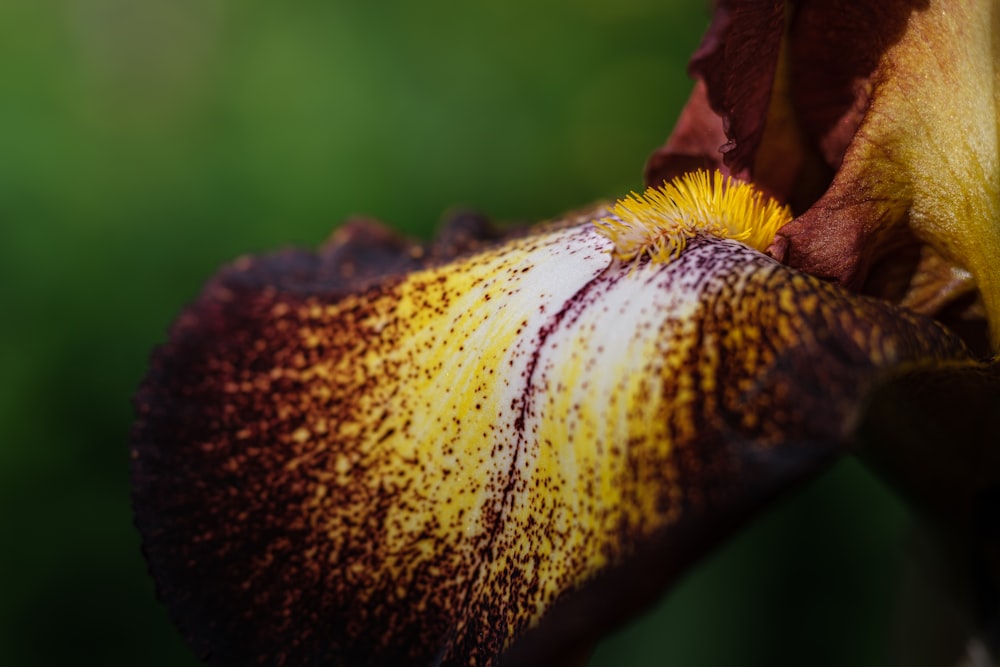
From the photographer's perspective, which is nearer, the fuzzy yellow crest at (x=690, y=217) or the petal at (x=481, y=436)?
the petal at (x=481, y=436)

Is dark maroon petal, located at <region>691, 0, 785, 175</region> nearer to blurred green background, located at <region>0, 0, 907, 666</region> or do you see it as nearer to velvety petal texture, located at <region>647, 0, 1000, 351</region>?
velvety petal texture, located at <region>647, 0, 1000, 351</region>

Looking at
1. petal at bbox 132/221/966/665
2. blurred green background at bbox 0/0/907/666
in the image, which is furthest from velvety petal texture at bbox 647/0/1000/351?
blurred green background at bbox 0/0/907/666

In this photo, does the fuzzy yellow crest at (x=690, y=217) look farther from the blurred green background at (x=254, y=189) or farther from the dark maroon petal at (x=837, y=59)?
the blurred green background at (x=254, y=189)

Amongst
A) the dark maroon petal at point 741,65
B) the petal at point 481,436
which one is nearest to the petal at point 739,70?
the dark maroon petal at point 741,65

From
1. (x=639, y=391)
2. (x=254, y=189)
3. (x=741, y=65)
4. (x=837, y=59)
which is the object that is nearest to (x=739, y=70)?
(x=741, y=65)

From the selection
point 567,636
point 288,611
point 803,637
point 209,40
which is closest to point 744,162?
point 567,636

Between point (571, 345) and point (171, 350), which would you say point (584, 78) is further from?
point (571, 345)
